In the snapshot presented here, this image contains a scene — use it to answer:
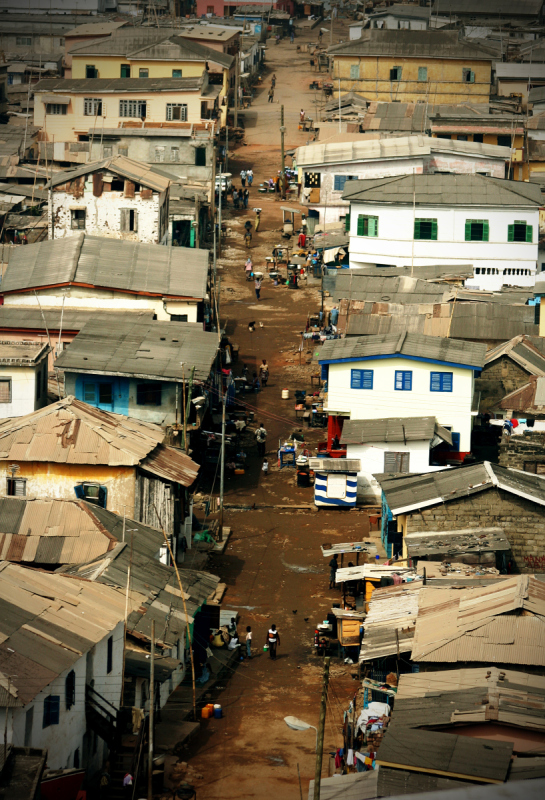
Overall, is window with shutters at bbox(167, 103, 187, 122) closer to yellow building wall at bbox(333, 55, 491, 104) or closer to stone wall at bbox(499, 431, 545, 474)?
yellow building wall at bbox(333, 55, 491, 104)

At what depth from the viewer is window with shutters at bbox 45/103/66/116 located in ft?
271

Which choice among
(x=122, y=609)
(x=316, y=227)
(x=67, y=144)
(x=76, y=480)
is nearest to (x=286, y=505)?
(x=76, y=480)

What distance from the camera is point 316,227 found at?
6994 centimetres

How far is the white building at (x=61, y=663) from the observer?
76.6 feet

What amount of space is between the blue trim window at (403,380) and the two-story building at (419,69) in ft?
180

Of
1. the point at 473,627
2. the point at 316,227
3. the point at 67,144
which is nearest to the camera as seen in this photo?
the point at 473,627

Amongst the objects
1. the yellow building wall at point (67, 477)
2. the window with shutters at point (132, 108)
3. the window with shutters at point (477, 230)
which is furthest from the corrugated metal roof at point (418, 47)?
the yellow building wall at point (67, 477)

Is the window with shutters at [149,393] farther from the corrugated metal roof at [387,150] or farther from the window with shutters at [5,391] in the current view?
the corrugated metal roof at [387,150]

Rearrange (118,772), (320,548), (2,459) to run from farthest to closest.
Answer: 1. (320,548)
2. (2,459)
3. (118,772)

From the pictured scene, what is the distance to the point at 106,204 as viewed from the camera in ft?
195

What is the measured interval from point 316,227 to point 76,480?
35.1 metres

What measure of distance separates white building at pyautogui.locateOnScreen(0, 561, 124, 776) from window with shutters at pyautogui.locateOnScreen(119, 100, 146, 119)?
57690mm

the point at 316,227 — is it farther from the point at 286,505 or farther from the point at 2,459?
the point at 2,459

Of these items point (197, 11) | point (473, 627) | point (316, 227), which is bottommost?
point (473, 627)
